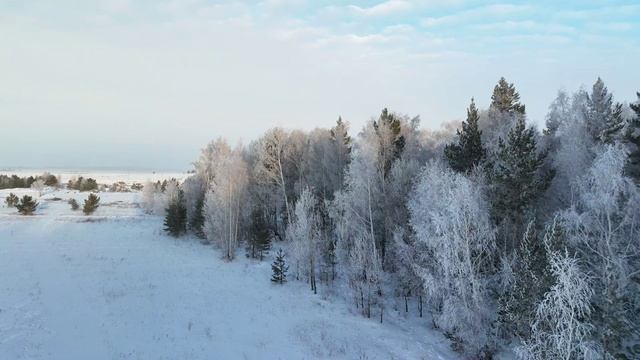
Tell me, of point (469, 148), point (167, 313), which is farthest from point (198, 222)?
point (469, 148)

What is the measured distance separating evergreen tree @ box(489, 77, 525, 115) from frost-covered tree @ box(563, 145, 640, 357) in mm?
20617

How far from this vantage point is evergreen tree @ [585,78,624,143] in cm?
3128

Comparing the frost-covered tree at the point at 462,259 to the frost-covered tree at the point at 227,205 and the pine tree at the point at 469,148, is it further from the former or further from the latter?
the frost-covered tree at the point at 227,205

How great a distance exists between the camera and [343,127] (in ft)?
160

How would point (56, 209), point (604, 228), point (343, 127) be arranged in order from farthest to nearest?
point (56, 209)
point (343, 127)
point (604, 228)

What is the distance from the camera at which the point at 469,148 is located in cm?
3162

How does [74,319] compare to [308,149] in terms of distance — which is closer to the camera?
[74,319]

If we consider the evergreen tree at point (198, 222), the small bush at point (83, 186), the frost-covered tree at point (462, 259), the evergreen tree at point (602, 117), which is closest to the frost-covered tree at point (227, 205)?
the evergreen tree at point (198, 222)

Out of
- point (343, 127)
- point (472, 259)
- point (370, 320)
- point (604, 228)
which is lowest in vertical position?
point (370, 320)

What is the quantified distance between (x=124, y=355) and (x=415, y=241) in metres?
17.7

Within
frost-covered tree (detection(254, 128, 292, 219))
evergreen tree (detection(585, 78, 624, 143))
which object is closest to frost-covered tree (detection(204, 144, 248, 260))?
frost-covered tree (detection(254, 128, 292, 219))

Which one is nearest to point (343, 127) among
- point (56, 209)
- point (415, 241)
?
point (415, 241)

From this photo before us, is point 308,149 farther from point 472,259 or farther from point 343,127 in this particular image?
point 472,259

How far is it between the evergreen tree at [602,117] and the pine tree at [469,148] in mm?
7912
